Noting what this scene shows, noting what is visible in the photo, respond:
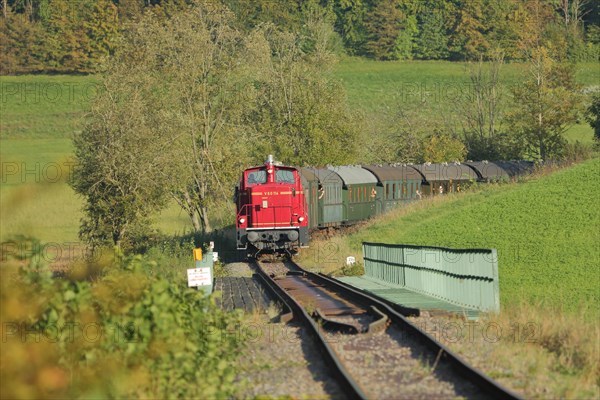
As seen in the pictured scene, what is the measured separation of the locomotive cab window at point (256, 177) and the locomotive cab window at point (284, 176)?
1.54 feet

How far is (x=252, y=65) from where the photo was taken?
57531 millimetres

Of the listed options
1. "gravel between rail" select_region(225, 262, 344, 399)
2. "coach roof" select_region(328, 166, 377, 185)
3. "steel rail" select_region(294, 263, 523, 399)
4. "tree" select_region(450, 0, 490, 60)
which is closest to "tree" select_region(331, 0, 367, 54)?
"tree" select_region(450, 0, 490, 60)

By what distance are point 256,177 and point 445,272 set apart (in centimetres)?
1587

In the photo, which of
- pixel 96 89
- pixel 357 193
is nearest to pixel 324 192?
pixel 357 193

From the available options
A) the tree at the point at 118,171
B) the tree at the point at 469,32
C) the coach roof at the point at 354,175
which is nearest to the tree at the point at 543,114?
the coach roof at the point at 354,175

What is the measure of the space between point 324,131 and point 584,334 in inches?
1944

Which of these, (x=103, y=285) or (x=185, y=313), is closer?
(x=103, y=285)

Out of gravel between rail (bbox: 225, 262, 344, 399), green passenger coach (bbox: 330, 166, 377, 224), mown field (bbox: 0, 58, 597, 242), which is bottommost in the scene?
gravel between rail (bbox: 225, 262, 344, 399)

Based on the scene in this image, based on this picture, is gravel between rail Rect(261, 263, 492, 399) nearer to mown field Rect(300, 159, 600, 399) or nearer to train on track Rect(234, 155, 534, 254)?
mown field Rect(300, 159, 600, 399)

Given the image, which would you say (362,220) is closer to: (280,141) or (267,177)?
(280,141)

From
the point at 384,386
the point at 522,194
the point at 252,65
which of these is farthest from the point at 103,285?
the point at 252,65

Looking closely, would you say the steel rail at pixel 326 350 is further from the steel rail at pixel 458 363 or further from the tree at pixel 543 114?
the tree at pixel 543 114

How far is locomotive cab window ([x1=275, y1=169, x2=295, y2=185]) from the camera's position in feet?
113

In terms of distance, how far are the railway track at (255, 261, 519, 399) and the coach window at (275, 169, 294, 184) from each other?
50.0 ft
